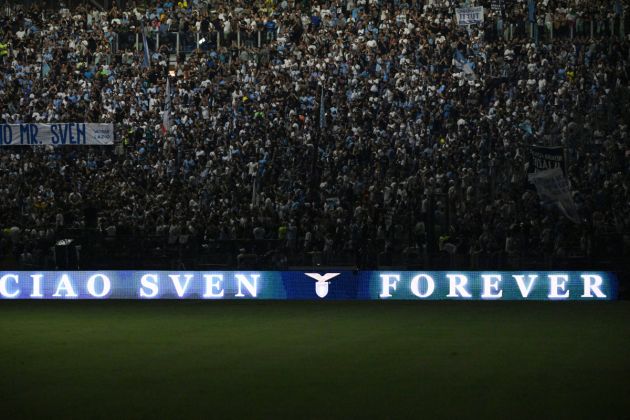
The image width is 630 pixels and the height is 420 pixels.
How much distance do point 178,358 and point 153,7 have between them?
93.3ft

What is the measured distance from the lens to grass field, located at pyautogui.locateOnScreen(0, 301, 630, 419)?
10.0m

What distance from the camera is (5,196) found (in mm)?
30812

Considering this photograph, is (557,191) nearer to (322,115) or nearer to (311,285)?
(311,285)

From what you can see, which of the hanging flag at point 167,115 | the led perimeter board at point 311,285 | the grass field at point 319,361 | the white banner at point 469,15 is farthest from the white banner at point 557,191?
the hanging flag at point 167,115

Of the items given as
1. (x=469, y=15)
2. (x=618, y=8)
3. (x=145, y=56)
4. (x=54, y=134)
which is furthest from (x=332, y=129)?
(x=145, y=56)

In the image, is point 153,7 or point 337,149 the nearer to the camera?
point 337,149

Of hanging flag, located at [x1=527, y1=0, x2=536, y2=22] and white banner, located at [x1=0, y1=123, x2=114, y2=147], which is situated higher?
hanging flag, located at [x1=527, y1=0, x2=536, y2=22]

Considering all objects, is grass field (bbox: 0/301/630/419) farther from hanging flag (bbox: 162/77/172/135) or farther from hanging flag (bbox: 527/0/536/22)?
hanging flag (bbox: 527/0/536/22)

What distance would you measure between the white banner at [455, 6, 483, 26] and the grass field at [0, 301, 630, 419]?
1214 centimetres

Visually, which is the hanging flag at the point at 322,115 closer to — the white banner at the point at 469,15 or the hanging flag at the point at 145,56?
the white banner at the point at 469,15

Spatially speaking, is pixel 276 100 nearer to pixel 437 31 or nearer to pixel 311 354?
pixel 437 31

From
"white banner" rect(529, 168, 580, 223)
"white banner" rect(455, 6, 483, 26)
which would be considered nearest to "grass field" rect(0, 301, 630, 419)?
"white banner" rect(529, 168, 580, 223)

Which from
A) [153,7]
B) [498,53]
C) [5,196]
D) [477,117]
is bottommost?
[5,196]

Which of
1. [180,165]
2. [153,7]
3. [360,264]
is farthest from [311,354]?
[153,7]
